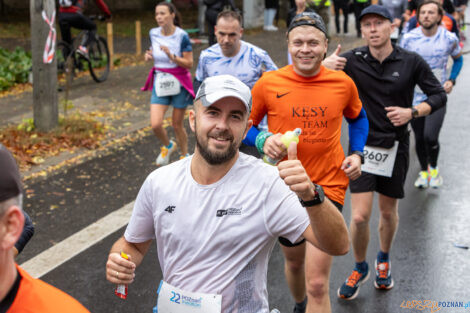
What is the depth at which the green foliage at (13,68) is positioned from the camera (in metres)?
12.6

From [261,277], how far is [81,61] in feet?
38.5

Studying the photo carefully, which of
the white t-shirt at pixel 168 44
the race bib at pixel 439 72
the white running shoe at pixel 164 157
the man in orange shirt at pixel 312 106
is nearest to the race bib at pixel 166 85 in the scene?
the white t-shirt at pixel 168 44

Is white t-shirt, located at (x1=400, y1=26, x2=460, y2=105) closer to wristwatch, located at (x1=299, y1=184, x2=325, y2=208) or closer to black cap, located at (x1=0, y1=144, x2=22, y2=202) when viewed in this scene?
wristwatch, located at (x1=299, y1=184, x2=325, y2=208)

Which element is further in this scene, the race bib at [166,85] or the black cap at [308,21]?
the race bib at [166,85]

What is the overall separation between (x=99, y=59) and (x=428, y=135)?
844 centimetres

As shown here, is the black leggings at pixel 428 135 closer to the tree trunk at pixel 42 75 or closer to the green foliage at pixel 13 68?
the tree trunk at pixel 42 75

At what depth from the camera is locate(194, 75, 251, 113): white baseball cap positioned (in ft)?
9.08

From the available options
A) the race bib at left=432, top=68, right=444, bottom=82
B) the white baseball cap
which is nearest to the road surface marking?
the white baseball cap

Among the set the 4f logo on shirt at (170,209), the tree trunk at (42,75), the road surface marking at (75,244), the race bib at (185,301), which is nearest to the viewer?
the race bib at (185,301)

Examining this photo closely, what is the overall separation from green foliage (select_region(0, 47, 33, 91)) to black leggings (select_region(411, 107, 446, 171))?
27.2ft

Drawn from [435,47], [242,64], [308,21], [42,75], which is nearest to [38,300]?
[308,21]

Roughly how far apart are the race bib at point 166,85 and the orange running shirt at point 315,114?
3.88 m

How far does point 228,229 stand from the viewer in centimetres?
275

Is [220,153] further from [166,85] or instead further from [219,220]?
[166,85]
